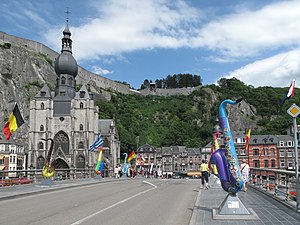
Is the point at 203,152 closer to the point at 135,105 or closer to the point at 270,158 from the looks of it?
the point at 270,158

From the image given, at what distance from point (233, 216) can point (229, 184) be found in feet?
2.61

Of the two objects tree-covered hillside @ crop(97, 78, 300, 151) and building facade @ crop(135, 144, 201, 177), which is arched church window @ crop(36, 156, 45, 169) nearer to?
building facade @ crop(135, 144, 201, 177)

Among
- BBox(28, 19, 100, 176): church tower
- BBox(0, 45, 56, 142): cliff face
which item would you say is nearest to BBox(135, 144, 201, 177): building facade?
BBox(28, 19, 100, 176): church tower

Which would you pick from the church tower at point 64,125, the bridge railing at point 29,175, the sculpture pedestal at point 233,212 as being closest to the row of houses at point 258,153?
the church tower at point 64,125

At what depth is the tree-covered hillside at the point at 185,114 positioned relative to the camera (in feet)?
318

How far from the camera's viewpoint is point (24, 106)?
281 ft

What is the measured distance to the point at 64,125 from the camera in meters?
59.8

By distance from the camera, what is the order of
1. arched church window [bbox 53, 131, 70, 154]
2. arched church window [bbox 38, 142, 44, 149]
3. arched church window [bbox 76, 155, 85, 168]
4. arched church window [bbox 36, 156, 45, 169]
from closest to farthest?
arched church window [bbox 36, 156, 45, 169]
arched church window [bbox 76, 155, 85, 168]
arched church window [bbox 38, 142, 44, 149]
arched church window [bbox 53, 131, 70, 154]

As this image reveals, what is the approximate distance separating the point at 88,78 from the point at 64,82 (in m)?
53.5

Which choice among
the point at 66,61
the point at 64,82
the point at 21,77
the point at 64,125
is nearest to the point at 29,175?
the point at 64,125

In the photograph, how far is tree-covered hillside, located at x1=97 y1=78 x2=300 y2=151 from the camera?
318 feet

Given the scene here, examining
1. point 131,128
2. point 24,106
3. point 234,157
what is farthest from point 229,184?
point 131,128

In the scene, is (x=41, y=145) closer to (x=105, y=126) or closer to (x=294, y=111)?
(x=105, y=126)

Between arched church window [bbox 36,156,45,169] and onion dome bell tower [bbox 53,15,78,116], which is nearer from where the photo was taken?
arched church window [bbox 36,156,45,169]
